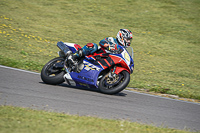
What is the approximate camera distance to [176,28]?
910 inches

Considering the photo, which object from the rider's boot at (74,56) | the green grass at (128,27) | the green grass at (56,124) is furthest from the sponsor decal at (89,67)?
the green grass at (56,124)

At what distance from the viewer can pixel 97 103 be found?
5824mm

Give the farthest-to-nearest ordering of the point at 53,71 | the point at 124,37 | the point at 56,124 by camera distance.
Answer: the point at 53,71 < the point at 124,37 < the point at 56,124

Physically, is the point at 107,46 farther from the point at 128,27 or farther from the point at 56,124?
the point at 128,27

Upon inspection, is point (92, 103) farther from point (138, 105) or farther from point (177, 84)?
point (177, 84)

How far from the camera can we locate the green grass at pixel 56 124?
3501 mm

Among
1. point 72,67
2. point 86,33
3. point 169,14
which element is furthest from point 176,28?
point 72,67

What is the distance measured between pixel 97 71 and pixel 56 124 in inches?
121

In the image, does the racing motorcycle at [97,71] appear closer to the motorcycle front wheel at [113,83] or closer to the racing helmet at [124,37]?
the motorcycle front wheel at [113,83]

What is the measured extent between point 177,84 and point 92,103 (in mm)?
5119

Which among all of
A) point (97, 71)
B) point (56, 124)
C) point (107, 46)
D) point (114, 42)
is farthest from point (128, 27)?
point (56, 124)

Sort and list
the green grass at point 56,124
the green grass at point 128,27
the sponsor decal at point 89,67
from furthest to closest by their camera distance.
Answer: the green grass at point 128,27
the sponsor decal at point 89,67
the green grass at point 56,124

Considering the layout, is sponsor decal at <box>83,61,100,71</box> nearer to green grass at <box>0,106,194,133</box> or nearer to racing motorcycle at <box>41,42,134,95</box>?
racing motorcycle at <box>41,42,134,95</box>

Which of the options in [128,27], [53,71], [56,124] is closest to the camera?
[56,124]
